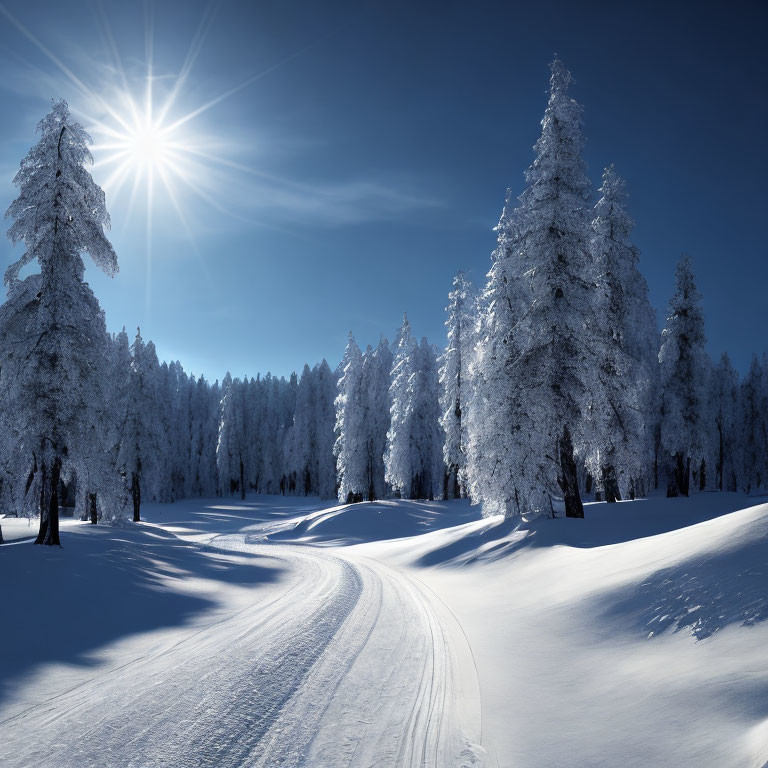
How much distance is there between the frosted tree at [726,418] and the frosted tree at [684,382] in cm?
3395

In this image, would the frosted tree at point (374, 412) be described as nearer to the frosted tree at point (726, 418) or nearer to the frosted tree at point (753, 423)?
the frosted tree at point (726, 418)

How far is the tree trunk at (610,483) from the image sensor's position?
23.7 m

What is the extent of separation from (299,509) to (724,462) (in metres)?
53.0

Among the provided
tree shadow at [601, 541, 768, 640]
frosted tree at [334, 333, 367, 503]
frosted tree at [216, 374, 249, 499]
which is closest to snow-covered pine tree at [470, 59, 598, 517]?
tree shadow at [601, 541, 768, 640]

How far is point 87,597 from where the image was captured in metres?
9.66

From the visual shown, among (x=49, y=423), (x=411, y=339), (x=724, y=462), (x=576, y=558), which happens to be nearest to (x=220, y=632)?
(x=576, y=558)

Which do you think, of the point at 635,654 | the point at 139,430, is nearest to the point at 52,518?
the point at 635,654

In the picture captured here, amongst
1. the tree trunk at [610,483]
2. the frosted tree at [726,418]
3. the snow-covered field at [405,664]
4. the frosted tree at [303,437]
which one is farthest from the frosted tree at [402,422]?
the frosted tree at [726,418]

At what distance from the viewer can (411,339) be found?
4869 cm

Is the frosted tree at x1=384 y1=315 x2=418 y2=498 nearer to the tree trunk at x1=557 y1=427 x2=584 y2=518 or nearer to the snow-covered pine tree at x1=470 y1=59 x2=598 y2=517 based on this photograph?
the snow-covered pine tree at x1=470 y1=59 x2=598 y2=517

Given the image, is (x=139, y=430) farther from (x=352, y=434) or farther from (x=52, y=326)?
(x=52, y=326)

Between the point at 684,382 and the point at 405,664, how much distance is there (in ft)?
90.0

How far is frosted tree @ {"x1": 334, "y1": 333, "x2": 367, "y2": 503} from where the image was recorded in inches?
1845

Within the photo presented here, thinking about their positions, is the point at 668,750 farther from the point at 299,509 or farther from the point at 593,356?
the point at 299,509
